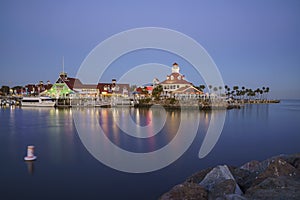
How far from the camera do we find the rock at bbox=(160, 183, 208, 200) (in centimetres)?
446

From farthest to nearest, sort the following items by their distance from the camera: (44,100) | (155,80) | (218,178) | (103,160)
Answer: (155,80), (44,100), (103,160), (218,178)

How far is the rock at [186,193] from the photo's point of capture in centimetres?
446

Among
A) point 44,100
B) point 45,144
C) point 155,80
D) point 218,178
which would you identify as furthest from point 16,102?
point 218,178

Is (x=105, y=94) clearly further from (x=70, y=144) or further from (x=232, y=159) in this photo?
(x=232, y=159)

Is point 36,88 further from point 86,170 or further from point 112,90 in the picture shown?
point 86,170

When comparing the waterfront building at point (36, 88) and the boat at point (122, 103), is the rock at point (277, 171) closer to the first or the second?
the boat at point (122, 103)

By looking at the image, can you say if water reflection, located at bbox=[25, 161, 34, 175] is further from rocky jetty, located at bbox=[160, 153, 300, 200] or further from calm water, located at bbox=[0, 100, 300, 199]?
rocky jetty, located at bbox=[160, 153, 300, 200]

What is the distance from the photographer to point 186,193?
178 inches

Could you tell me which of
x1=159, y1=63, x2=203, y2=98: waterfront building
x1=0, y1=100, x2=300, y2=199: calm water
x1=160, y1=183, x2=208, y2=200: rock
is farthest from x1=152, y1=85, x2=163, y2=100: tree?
x1=160, y1=183, x2=208, y2=200: rock

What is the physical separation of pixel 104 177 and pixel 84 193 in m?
1.64

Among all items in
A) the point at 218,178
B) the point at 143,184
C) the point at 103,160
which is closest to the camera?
the point at 218,178

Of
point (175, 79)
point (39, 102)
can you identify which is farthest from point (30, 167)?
point (39, 102)

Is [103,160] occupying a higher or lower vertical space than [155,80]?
lower

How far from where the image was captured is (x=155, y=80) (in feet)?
244
